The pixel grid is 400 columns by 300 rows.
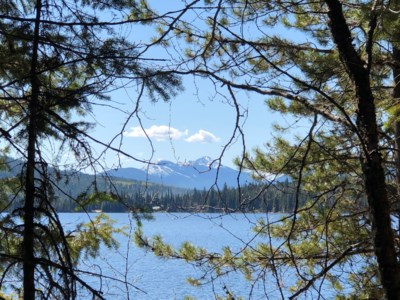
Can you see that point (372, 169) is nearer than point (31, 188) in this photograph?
No

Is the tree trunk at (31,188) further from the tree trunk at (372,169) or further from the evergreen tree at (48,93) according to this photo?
the tree trunk at (372,169)

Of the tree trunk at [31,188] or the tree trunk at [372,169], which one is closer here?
the tree trunk at [31,188]

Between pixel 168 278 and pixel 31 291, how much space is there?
1924 centimetres

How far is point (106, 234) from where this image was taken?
16.1 feet

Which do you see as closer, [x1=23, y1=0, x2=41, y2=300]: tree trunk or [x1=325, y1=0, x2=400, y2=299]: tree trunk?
[x1=23, y1=0, x2=41, y2=300]: tree trunk

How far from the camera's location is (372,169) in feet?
7.82

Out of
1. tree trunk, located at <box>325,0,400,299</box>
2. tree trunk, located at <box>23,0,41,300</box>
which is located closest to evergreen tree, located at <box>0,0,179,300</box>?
tree trunk, located at <box>23,0,41,300</box>

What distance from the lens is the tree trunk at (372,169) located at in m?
2.34

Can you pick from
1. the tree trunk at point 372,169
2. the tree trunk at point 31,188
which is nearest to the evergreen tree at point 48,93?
the tree trunk at point 31,188

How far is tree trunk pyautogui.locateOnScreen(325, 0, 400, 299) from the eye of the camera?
92.2 inches

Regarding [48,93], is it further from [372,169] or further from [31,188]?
[372,169]

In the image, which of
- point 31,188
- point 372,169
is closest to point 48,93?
point 31,188

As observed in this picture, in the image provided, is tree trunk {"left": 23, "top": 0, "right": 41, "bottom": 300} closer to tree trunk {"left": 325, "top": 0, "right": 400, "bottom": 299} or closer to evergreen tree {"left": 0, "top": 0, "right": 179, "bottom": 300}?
evergreen tree {"left": 0, "top": 0, "right": 179, "bottom": 300}

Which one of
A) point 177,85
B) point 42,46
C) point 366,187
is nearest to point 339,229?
point 366,187
